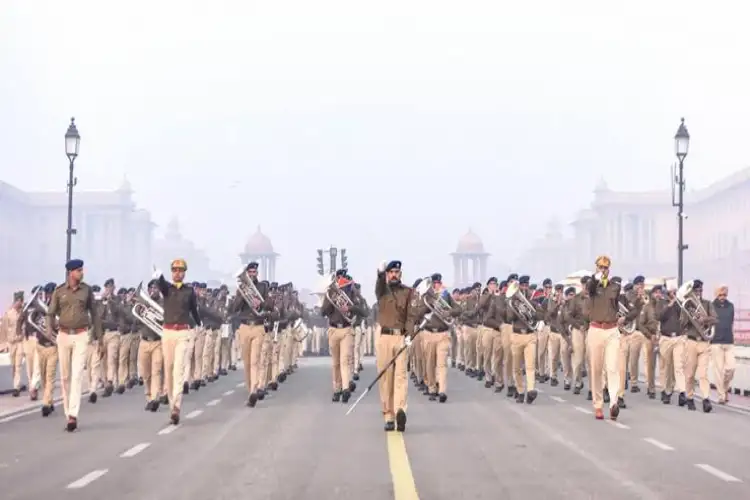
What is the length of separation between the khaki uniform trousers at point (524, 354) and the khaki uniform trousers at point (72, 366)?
8.19m

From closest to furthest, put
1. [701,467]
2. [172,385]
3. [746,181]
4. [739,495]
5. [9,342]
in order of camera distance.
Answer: [739,495]
[701,467]
[172,385]
[9,342]
[746,181]

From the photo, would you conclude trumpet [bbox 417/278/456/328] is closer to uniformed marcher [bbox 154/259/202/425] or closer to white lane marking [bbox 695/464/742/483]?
uniformed marcher [bbox 154/259/202/425]

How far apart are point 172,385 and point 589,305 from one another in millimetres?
6207

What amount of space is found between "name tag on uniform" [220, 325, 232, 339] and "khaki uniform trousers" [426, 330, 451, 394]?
10.3m

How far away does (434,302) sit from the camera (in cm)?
2397

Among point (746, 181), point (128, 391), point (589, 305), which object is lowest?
point (128, 391)

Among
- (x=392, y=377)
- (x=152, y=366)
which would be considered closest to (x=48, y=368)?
(x=152, y=366)

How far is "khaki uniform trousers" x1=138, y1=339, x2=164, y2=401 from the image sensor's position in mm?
20953

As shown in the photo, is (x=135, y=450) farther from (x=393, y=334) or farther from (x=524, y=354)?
(x=524, y=354)

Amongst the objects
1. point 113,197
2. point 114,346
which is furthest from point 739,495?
point 113,197

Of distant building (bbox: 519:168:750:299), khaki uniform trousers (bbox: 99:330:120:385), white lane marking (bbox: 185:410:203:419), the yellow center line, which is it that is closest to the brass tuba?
the yellow center line

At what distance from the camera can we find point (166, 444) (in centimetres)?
1556

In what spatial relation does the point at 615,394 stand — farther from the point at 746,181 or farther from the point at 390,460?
the point at 746,181

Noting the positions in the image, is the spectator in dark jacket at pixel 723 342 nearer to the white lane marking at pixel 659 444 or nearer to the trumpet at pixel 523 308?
the trumpet at pixel 523 308
